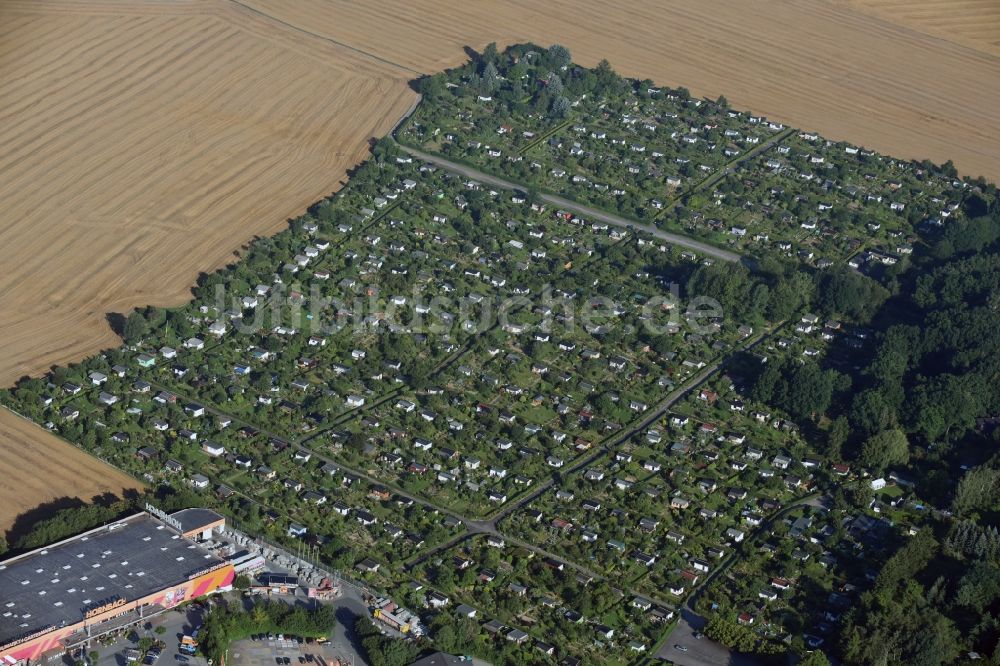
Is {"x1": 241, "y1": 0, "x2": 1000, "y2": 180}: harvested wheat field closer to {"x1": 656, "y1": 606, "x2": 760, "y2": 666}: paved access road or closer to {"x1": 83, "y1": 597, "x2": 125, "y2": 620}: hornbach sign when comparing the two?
{"x1": 656, "y1": 606, "x2": 760, "y2": 666}: paved access road

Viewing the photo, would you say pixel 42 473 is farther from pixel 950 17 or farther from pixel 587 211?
pixel 950 17

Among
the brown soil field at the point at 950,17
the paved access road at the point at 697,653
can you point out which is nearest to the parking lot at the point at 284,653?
the paved access road at the point at 697,653

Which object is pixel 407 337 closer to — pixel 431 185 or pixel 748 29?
pixel 431 185

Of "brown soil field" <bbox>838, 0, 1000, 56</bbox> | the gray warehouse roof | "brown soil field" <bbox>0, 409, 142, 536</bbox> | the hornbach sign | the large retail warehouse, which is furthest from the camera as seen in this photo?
"brown soil field" <bbox>838, 0, 1000, 56</bbox>

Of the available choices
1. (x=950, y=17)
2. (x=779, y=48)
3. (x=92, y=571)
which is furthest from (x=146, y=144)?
(x=950, y=17)

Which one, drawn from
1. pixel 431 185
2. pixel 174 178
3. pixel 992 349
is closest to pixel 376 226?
pixel 431 185

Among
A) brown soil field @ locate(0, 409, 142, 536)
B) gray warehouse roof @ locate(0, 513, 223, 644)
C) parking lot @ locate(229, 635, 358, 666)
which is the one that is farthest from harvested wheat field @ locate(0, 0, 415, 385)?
parking lot @ locate(229, 635, 358, 666)
